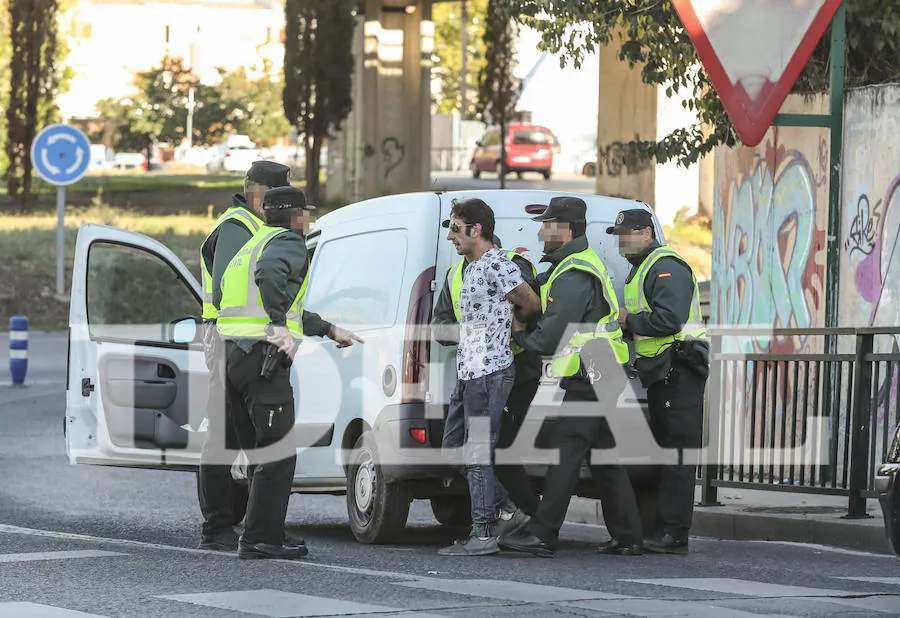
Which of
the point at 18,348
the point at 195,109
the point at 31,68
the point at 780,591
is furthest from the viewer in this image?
the point at 195,109

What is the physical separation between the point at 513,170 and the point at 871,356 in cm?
4929

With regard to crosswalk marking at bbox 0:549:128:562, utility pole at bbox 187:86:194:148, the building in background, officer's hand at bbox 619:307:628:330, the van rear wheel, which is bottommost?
the van rear wheel

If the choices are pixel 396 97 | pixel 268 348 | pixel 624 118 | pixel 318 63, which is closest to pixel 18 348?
pixel 268 348

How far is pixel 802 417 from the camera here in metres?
10.9

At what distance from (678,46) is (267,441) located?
23.7 feet

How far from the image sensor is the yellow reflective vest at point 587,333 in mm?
9086

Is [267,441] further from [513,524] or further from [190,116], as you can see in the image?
[190,116]

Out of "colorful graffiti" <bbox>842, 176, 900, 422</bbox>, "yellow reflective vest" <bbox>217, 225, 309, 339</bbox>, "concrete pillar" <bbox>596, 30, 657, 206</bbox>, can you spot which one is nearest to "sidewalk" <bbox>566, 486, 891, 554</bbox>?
"colorful graffiti" <bbox>842, 176, 900, 422</bbox>

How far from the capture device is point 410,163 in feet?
150

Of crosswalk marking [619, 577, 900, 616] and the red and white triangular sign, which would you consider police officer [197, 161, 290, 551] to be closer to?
crosswalk marking [619, 577, 900, 616]

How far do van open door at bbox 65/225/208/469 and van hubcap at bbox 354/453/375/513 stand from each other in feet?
3.96

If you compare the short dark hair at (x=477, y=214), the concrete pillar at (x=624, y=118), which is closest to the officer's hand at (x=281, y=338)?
the short dark hair at (x=477, y=214)

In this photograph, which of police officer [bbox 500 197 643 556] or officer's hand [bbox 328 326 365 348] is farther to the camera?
police officer [bbox 500 197 643 556]

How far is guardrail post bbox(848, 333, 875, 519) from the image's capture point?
34.6 feet
